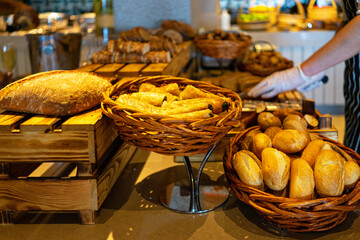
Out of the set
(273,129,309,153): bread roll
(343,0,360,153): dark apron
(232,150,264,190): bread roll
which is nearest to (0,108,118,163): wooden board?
(232,150,264,190): bread roll

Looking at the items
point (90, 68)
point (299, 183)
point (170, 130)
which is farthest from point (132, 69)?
point (299, 183)

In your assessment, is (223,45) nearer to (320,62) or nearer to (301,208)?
(320,62)

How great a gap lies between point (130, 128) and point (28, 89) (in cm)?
35

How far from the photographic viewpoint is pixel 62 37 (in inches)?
76.1

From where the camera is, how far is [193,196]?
42.1 inches

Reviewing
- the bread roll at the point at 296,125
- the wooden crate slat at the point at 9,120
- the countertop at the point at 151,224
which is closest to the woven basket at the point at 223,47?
the bread roll at the point at 296,125

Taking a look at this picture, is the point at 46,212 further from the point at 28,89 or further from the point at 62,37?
the point at 62,37

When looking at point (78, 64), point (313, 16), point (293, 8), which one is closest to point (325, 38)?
point (313, 16)

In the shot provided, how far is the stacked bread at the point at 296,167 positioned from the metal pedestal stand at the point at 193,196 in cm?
12

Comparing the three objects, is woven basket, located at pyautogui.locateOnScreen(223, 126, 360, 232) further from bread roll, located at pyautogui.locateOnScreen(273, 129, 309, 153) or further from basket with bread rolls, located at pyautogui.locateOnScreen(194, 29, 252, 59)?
basket with bread rolls, located at pyautogui.locateOnScreen(194, 29, 252, 59)

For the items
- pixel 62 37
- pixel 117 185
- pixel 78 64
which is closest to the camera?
pixel 117 185

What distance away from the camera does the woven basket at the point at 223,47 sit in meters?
2.46

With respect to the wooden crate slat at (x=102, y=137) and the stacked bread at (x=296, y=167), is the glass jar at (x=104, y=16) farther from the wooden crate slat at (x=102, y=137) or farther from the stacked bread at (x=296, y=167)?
the stacked bread at (x=296, y=167)

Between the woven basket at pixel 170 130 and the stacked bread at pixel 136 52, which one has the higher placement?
the stacked bread at pixel 136 52
